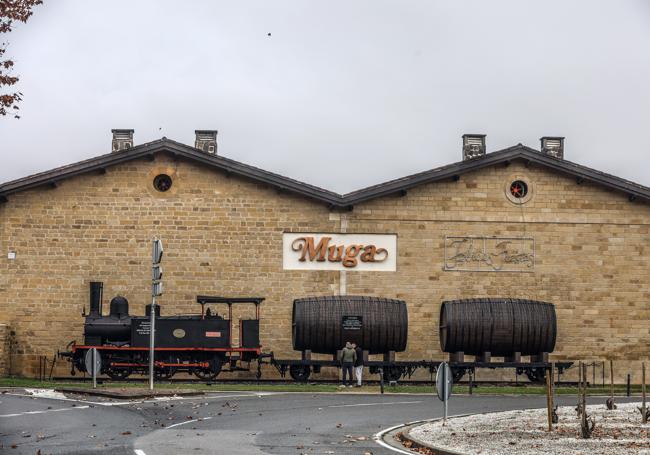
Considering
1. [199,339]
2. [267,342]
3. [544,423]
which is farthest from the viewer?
[267,342]

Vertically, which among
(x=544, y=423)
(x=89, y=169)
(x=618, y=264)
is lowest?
(x=544, y=423)

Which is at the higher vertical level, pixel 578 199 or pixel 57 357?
pixel 578 199

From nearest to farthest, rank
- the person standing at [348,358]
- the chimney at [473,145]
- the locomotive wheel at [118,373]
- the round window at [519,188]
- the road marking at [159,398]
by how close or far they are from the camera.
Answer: the road marking at [159,398] → the person standing at [348,358] → the locomotive wheel at [118,373] → the round window at [519,188] → the chimney at [473,145]

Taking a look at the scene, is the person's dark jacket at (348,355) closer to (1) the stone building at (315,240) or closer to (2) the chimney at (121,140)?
(1) the stone building at (315,240)

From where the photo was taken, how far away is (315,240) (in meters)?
44.4

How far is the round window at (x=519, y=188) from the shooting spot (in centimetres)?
4525

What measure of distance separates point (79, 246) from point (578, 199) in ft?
62.1

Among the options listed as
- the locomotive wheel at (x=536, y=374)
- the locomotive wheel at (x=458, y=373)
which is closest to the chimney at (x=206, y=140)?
the locomotive wheel at (x=458, y=373)

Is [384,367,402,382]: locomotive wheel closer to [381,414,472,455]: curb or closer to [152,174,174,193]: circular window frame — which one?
[152,174,174,193]: circular window frame

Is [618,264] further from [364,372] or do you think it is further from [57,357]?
[57,357]

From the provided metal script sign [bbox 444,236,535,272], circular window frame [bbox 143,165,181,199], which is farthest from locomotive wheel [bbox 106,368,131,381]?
metal script sign [bbox 444,236,535,272]

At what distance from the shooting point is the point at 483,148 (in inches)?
1852

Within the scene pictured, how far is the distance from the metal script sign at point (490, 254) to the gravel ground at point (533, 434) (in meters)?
20.1

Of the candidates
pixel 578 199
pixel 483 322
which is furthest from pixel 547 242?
pixel 483 322
